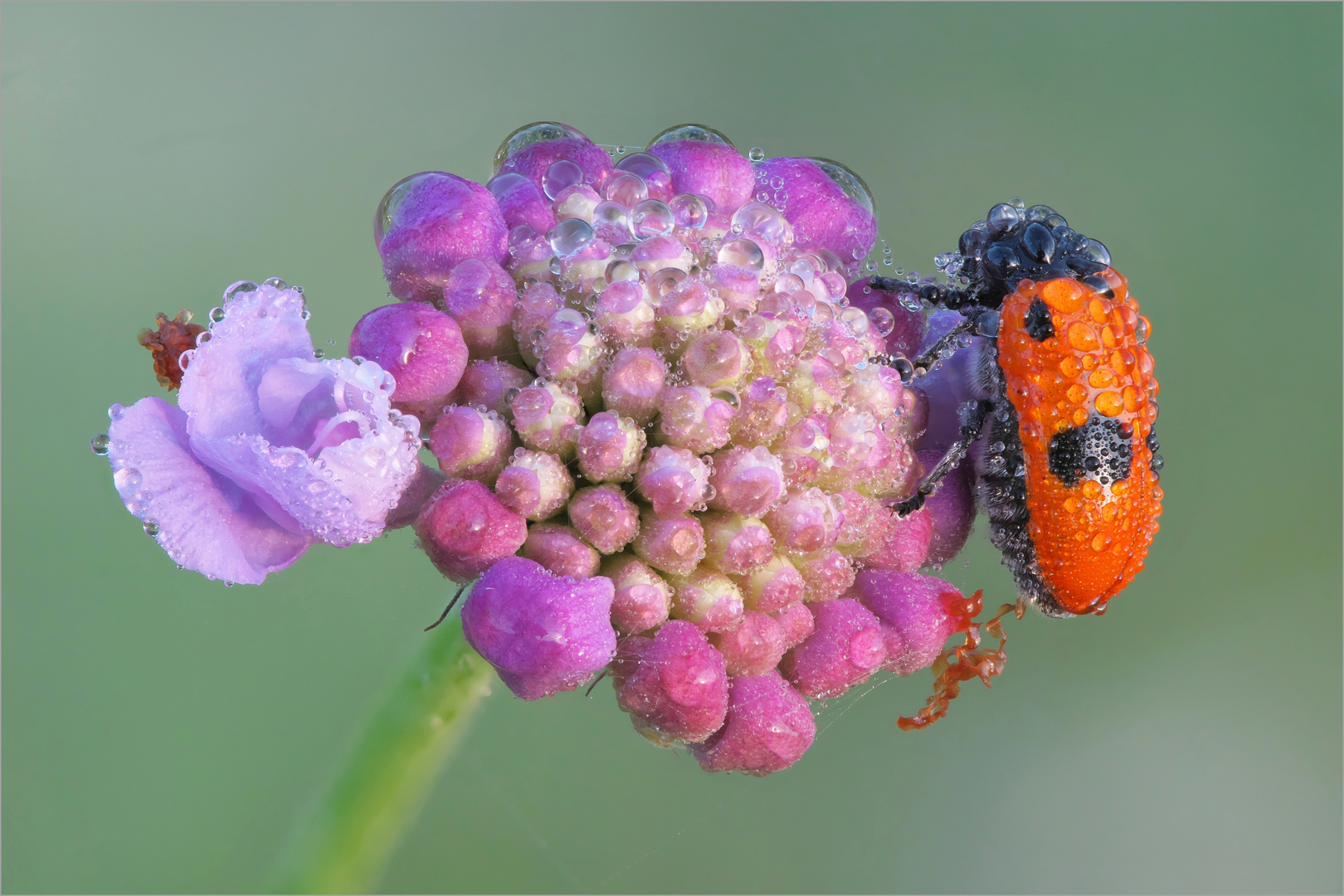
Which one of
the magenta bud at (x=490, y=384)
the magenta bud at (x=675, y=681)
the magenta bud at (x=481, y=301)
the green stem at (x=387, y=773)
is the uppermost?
the magenta bud at (x=481, y=301)

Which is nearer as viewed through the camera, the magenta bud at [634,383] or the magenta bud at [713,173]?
the magenta bud at [634,383]

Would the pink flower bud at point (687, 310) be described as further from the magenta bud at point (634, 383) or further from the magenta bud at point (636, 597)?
the magenta bud at point (636, 597)

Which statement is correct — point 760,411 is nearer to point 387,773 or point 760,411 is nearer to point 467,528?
point 467,528

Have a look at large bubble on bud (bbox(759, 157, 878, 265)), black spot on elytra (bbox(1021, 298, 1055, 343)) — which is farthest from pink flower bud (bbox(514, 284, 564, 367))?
black spot on elytra (bbox(1021, 298, 1055, 343))

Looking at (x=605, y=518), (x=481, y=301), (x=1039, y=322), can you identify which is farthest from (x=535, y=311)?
(x=1039, y=322)

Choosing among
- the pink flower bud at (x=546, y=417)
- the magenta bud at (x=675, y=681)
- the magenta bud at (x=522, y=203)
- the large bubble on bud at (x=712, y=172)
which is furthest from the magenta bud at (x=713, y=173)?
the magenta bud at (x=675, y=681)

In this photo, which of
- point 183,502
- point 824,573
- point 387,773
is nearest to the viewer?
point 183,502

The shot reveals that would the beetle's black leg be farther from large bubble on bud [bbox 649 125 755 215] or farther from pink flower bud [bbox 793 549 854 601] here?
large bubble on bud [bbox 649 125 755 215]
